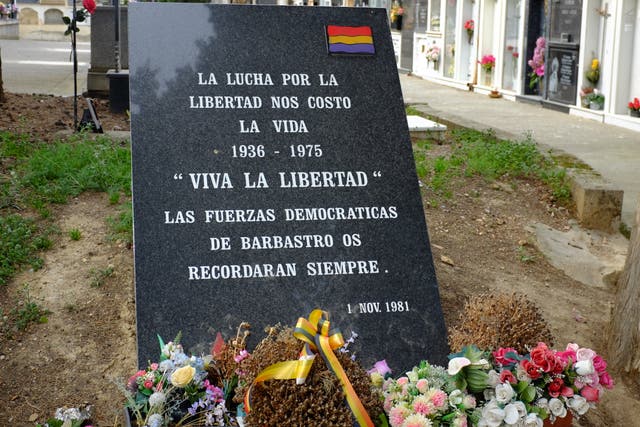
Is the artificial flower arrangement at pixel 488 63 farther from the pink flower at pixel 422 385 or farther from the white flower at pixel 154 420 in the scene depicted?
the white flower at pixel 154 420

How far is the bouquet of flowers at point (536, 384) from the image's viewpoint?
282 centimetres

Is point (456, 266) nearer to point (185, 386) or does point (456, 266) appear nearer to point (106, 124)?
point (185, 386)

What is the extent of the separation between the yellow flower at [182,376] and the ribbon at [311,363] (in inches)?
10.4

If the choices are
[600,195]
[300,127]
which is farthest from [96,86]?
[300,127]

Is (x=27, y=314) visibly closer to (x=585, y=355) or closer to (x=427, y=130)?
(x=585, y=355)

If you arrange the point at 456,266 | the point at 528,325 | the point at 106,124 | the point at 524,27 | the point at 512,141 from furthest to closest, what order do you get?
1. the point at 524,27
2. the point at 106,124
3. the point at 512,141
4. the point at 456,266
5. the point at 528,325

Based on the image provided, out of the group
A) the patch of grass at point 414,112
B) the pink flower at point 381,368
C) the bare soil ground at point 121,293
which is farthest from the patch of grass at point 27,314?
the patch of grass at point 414,112

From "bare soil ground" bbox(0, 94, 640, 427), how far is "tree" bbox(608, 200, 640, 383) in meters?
0.11

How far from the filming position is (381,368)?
139 inches

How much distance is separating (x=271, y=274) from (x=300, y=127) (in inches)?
30.2

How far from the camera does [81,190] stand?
5.98 metres

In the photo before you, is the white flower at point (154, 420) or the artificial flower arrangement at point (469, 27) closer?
the white flower at point (154, 420)

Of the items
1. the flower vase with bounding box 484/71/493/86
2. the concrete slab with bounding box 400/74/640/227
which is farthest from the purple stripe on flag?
the flower vase with bounding box 484/71/493/86

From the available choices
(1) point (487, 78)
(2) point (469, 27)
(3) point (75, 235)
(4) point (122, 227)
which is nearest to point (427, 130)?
(4) point (122, 227)
